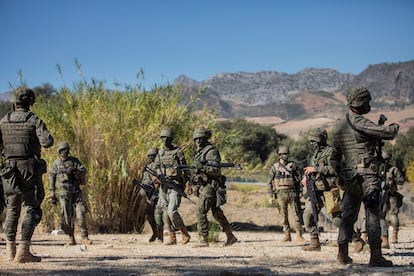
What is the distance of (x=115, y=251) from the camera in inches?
352

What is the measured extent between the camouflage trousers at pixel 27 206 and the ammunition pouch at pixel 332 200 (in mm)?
4002

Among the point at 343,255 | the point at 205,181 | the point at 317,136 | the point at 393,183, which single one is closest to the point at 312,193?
the point at 317,136

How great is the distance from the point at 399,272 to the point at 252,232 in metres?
8.92

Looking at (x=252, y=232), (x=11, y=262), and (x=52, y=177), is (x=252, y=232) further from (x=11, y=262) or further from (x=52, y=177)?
(x=11, y=262)

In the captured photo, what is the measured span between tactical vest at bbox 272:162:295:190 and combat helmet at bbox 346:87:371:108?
15.4ft

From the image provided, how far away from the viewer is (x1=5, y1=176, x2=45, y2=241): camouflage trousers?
7047mm

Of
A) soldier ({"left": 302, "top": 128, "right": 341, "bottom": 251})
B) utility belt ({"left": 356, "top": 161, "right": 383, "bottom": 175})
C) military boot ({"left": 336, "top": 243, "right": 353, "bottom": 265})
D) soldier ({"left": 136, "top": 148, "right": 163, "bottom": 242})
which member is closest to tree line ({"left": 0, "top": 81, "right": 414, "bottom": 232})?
soldier ({"left": 136, "top": 148, "right": 163, "bottom": 242})

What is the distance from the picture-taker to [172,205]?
1010 centimetres

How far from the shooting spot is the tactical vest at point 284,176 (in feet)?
36.5

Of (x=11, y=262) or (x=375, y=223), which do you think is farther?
(x=11, y=262)

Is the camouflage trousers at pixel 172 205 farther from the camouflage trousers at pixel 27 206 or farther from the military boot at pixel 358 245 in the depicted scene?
the camouflage trousers at pixel 27 206

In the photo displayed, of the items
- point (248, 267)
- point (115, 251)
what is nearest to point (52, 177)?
point (115, 251)

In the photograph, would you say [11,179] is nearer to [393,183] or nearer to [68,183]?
[68,183]

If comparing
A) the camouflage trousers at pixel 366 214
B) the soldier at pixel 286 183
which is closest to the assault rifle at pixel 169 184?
the soldier at pixel 286 183
